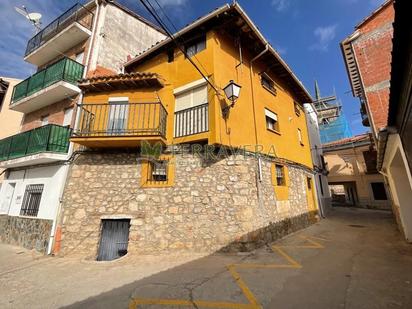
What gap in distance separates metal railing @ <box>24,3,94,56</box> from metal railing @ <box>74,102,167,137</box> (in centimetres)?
531

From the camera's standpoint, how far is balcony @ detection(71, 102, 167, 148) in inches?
277

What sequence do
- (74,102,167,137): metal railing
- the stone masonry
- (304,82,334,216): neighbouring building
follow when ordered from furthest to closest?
1. (304,82,334,216): neighbouring building
2. (74,102,167,137): metal railing
3. the stone masonry

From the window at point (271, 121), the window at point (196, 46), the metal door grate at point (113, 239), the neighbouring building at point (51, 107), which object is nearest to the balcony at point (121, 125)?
the neighbouring building at point (51, 107)

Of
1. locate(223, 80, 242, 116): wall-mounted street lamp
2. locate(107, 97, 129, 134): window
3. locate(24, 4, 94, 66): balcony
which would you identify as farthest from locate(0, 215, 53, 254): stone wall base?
locate(24, 4, 94, 66): balcony

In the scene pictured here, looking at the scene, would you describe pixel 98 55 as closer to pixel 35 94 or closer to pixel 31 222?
pixel 35 94

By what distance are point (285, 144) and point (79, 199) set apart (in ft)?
31.0

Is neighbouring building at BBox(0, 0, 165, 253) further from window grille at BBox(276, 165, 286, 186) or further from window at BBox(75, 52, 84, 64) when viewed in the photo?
window grille at BBox(276, 165, 286, 186)

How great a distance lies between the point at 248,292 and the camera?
3.96 meters

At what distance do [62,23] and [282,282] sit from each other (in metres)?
15.9

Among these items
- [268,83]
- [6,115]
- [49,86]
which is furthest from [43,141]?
[6,115]

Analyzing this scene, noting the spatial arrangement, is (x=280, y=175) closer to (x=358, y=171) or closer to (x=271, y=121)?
(x=271, y=121)

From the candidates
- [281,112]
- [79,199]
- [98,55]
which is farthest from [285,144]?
[98,55]

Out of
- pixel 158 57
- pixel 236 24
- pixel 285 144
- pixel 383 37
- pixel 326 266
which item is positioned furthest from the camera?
pixel 285 144

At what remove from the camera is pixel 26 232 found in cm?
852
